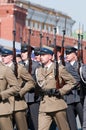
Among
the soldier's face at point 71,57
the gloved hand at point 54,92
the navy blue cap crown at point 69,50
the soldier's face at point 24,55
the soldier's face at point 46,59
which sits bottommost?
the gloved hand at point 54,92

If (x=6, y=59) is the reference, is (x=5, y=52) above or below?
above

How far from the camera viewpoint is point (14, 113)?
8258 millimetres

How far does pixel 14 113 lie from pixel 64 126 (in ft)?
2.49

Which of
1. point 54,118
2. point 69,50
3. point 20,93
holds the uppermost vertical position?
point 69,50

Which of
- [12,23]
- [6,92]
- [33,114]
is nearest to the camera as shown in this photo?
[6,92]

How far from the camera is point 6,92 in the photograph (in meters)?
7.51

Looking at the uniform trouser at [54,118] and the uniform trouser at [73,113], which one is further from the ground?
the uniform trouser at [54,118]

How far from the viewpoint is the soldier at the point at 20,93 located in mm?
8242

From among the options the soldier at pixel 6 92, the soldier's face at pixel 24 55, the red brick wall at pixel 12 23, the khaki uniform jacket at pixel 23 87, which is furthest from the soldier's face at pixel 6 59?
the red brick wall at pixel 12 23

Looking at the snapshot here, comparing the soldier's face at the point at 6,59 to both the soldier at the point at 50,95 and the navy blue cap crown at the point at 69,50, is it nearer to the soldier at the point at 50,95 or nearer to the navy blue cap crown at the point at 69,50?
the soldier at the point at 50,95

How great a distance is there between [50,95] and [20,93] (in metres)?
0.46

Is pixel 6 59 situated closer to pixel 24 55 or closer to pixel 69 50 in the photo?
pixel 69 50

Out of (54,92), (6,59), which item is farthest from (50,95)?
(6,59)

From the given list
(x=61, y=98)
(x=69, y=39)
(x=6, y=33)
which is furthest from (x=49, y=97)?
(x=69, y=39)
